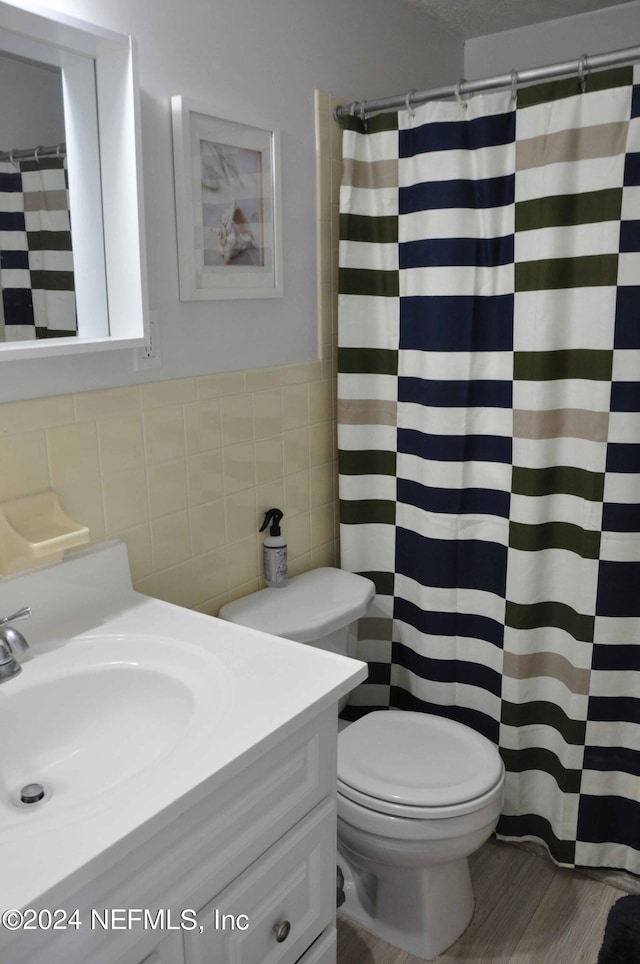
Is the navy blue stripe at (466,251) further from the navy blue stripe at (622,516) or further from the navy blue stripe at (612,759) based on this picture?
the navy blue stripe at (612,759)

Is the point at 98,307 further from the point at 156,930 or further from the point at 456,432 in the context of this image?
the point at 156,930

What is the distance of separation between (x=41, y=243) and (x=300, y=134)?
793mm

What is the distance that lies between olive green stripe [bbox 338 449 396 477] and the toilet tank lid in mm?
275

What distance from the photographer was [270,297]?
Result: 1.86m

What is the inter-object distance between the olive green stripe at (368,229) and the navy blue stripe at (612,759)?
1324 mm

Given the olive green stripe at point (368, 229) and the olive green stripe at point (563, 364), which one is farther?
the olive green stripe at point (368, 229)

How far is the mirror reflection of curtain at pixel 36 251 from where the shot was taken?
1.32m

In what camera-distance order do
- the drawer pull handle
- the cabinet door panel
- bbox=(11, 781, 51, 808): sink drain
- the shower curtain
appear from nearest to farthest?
1. the cabinet door panel
2. bbox=(11, 781, 51, 808): sink drain
3. the drawer pull handle
4. the shower curtain

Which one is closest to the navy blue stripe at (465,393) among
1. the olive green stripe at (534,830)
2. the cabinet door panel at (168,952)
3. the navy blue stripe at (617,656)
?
the navy blue stripe at (617,656)

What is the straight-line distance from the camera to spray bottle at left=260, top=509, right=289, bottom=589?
6.35 ft

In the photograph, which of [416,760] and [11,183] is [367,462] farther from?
[11,183]

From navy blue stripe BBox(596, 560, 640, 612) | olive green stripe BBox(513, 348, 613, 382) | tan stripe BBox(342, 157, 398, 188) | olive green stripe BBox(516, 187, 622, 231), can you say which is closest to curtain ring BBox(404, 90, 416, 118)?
tan stripe BBox(342, 157, 398, 188)

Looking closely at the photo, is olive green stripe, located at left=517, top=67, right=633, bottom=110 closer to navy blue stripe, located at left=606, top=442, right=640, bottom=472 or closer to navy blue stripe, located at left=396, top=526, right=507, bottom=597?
navy blue stripe, located at left=606, top=442, right=640, bottom=472

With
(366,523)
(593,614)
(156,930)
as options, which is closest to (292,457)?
(366,523)
